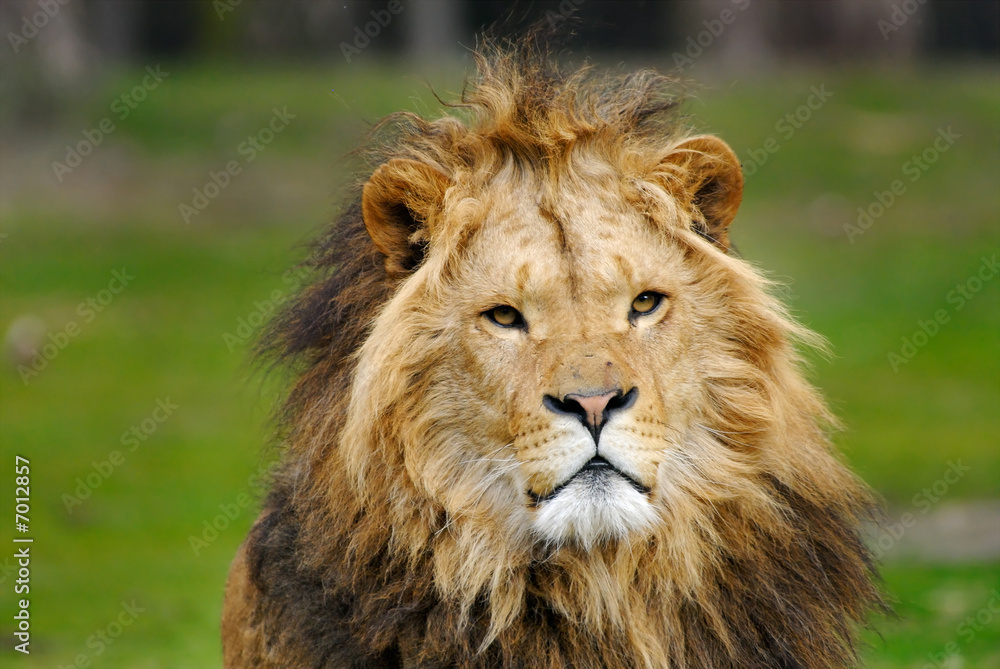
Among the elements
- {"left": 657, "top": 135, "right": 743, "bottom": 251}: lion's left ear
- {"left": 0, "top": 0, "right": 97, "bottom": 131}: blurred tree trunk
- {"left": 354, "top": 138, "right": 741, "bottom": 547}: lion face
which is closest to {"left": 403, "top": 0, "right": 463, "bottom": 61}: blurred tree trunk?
{"left": 0, "top": 0, "right": 97, "bottom": 131}: blurred tree trunk

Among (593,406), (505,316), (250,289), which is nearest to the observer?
(593,406)

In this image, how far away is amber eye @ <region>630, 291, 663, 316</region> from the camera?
3922 mm

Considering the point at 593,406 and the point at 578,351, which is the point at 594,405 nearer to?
the point at 593,406

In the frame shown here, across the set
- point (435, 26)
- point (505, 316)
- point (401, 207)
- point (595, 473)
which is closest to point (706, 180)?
point (505, 316)

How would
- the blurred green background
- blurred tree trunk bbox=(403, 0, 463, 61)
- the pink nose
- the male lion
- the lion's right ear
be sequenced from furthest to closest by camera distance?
blurred tree trunk bbox=(403, 0, 463, 61), the blurred green background, the lion's right ear, the male lion, the pink nose

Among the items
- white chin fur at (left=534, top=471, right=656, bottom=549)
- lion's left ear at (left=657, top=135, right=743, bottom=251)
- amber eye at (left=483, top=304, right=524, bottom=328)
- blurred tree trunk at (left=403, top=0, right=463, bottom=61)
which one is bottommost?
white chin fur at (left=534, top=471, right=656, bottom=549)

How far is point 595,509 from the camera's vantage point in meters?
3.62

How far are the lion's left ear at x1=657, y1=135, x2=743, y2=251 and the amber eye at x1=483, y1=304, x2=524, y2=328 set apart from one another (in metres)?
0.70

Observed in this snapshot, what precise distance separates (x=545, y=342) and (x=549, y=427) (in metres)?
0.29

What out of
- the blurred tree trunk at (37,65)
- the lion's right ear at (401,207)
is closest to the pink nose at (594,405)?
the lion's right ear at (401,207)

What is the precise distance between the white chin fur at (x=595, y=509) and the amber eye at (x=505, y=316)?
0.56 m

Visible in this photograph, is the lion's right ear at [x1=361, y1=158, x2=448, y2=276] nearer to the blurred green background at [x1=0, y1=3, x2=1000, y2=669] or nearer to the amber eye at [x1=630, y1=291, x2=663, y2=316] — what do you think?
the amber eye at [x1=630, y1=291, x2=663, y2=316]

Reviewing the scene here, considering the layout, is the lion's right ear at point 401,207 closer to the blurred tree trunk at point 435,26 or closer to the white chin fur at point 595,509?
the white chin fur at point 595,509

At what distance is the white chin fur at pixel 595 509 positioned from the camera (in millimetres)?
3607
